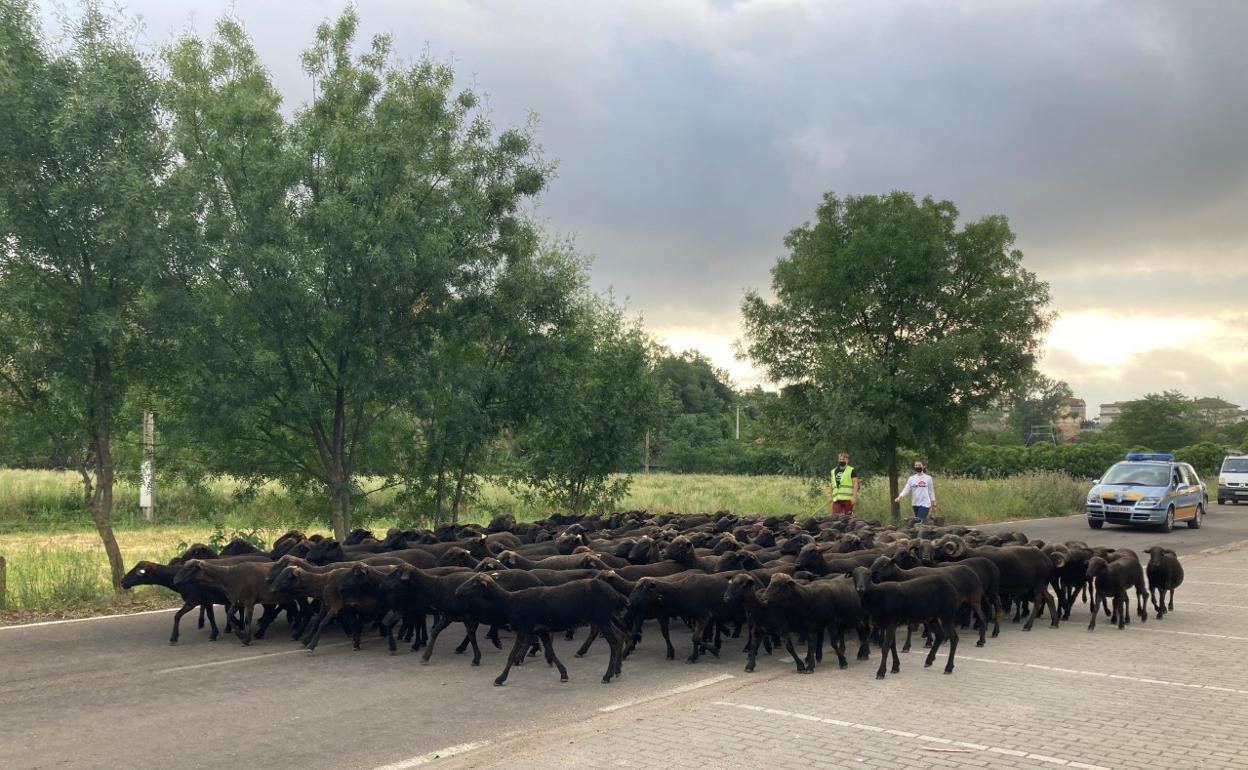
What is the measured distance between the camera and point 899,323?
2775cm

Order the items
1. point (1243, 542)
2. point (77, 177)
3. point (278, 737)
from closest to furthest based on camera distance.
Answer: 1. point (278, 737)
2. point (77, 177)
3. point (1243, 542)

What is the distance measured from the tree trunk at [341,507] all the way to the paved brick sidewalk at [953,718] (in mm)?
9665

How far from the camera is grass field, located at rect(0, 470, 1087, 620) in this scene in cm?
1427

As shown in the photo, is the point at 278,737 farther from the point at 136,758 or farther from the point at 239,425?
the point at 239,425

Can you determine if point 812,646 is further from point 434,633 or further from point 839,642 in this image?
point 434,633

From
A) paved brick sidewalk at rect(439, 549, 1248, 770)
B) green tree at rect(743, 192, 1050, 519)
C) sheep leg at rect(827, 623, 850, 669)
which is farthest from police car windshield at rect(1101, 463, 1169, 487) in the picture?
sheep leg at rect(827, 623, 850, 669)

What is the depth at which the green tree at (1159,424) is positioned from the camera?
95500 mm

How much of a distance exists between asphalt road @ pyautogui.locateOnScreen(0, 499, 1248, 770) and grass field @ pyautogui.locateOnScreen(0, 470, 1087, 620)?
2069 millimetres

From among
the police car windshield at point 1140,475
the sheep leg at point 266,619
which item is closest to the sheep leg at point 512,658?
the sheep leg at point 266,619

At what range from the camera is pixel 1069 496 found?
37.2 m

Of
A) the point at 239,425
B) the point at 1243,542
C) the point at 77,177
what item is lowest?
the point at 1243,542

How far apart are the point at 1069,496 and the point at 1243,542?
38.7ft

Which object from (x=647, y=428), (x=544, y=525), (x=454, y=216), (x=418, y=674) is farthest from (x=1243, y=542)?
(x=418, y=674)

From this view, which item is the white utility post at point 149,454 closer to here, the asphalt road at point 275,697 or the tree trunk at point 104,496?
the tree trunk at point 104,496
